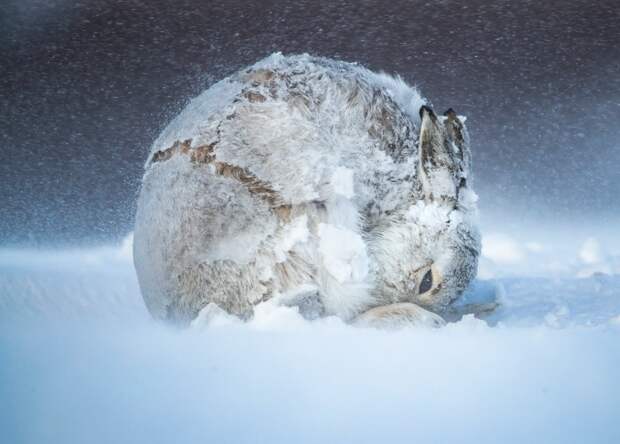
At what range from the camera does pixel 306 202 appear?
1.00 meters

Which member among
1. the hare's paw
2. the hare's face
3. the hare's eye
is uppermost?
the hare's face

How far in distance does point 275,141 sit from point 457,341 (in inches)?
14.1

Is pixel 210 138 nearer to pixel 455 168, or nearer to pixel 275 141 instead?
pixel 275 141

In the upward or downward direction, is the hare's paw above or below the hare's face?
below

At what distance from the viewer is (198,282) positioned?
3.41ft

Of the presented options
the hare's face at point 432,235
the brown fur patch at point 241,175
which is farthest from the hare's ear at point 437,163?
the brown fur patch at point 241,175

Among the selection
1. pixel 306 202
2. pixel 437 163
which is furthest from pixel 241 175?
pixel 437 163

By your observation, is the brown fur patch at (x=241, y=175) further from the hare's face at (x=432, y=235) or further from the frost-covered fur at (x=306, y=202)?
the hare's face at (x=432, y=235)

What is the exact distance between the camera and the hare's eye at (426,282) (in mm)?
1095

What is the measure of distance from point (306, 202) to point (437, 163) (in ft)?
0.70

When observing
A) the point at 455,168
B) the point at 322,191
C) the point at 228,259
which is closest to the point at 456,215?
the point at 455,168

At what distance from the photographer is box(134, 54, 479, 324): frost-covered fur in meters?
1.00

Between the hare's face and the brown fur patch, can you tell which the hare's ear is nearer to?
the hare's face

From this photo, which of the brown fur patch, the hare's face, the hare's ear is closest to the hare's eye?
the hare's face
